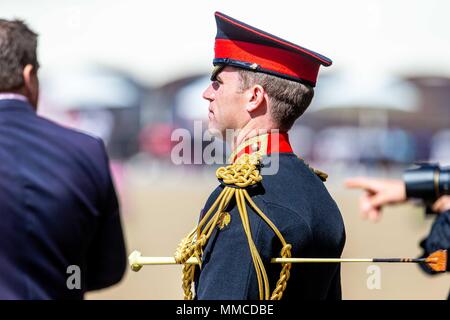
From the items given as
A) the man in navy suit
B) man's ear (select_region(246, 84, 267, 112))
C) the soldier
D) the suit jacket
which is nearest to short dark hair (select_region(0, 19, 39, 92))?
the man in navy suit

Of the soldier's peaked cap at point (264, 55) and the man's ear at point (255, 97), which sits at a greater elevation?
the soldier's peaked cap at point (264, 55)

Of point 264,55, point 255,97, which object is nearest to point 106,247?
point 255,97

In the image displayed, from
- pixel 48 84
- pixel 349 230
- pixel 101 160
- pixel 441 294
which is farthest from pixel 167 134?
pixel 101 160

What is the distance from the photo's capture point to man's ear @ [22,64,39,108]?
2.86 m

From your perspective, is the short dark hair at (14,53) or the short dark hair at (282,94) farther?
the short dark hair at (14,53)

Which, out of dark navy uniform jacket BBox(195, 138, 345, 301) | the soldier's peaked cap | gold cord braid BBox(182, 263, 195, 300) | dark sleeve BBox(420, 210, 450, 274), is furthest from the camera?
dark sleeve BBox(420, 210, 450, 274)

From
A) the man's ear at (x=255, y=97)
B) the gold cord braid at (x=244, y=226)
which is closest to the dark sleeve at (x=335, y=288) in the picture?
the gold cord braid at (x=244, y=226)

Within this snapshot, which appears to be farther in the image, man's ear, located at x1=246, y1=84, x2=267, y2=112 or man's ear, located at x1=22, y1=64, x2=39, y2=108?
man's ear, located at x1=22, y1=64, x2=39, y2=108

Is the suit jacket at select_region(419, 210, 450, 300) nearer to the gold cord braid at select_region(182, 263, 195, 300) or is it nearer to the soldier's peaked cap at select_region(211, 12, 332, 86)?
the soldier's peaked cap at select_region(211, 12, 332, 86)

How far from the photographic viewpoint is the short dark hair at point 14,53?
111 inches

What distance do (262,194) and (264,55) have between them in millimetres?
462

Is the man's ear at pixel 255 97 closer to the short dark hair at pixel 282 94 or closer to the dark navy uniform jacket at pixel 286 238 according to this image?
the short dark hair at pixel 282 94

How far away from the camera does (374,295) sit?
7.24m

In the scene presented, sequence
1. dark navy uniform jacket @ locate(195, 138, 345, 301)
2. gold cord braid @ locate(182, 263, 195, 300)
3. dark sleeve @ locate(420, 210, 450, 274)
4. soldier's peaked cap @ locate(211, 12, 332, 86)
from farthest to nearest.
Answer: dark sleeve @ locate(420, 210, 450, 274)
soldier's peaked cap @ locate(211, 12, 332, 86)
gold cord braid @ locate(182, 263, 195, 300)
dark navy uniform jacket @ locate(195, 138, 345, 301)
